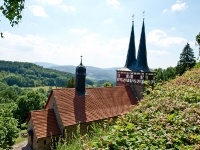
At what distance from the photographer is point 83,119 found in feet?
53.8

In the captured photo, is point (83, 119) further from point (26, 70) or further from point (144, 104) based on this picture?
point (26, 70)

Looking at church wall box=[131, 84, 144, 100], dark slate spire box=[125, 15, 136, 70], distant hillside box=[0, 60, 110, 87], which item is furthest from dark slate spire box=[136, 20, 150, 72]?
distant hillside box=[0, 60, 110, 87]

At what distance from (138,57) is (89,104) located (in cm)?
961

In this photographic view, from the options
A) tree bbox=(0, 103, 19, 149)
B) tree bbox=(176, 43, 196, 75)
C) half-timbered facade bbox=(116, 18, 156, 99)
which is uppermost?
tree bbox=(176, 43, 196, 75)

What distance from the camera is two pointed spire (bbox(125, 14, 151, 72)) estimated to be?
23.5 meters

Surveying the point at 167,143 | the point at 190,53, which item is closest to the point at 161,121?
the point at 167,143

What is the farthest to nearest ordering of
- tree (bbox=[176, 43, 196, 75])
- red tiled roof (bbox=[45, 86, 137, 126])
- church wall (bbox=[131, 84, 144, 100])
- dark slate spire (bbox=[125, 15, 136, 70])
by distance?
tree (bbox=[176, 43, 196, 75])
dark slate spire (bbox=[125, 15, 136, 70])
church wall (bbox=[131, 84, 144, 100])
red tiled roof (bbox=[45, 86, 137, 126])

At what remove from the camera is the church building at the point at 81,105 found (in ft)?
50.5

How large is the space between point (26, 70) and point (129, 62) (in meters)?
140

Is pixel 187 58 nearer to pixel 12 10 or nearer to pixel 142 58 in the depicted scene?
pixel 142 58

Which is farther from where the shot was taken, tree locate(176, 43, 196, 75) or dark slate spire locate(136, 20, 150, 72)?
tree locate(176, 43, 196, 75)

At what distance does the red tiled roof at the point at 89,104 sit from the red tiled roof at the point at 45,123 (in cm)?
108

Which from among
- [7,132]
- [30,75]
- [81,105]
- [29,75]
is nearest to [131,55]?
[81,105]

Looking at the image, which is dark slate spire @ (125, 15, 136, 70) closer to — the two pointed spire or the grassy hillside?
the two pointed spire
